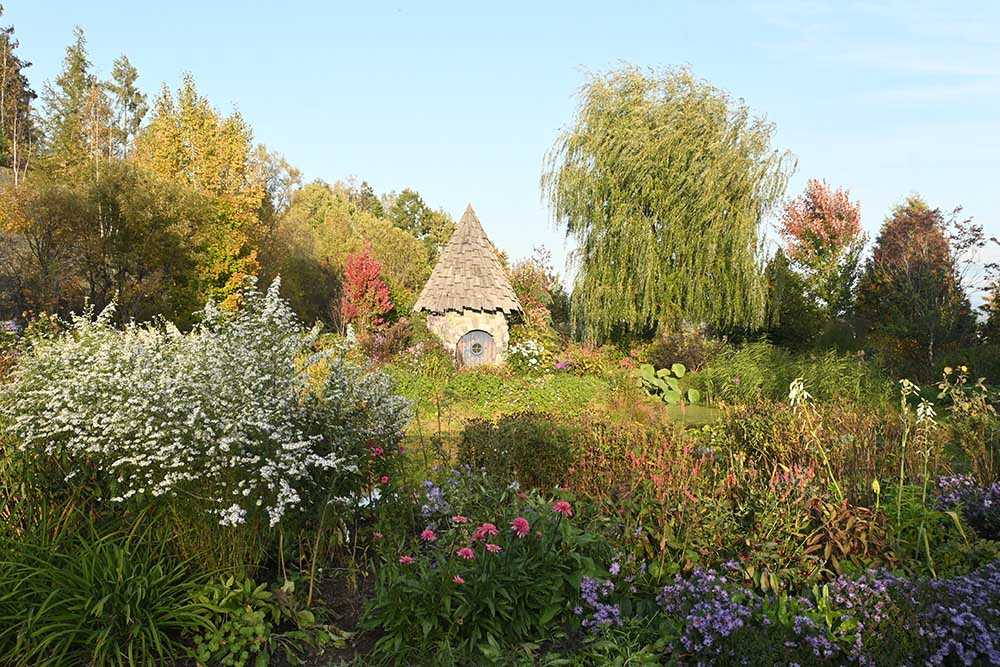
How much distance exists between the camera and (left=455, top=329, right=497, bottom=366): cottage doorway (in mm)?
17422

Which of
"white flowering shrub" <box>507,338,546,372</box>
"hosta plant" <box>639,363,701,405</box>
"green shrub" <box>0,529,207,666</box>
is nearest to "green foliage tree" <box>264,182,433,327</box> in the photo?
"white flowering shrub" <box>507,338,546,372</box>

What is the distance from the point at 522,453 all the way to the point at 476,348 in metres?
11.9

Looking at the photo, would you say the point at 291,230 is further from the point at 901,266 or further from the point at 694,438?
the point at 694,438

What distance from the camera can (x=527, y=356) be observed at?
16984mm

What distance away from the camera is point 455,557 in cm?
391

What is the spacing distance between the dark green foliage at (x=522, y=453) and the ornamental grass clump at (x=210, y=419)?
0.86 meters

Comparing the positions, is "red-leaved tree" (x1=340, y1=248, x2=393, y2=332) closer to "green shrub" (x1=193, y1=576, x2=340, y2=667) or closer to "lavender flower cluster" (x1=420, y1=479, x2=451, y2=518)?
"lavender flower cluster" (x1=420, y1=479, x2=451, y2=518)

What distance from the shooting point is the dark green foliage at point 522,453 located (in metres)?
5.50

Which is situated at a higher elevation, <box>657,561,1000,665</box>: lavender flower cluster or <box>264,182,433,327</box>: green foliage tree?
<box>264,182,433,327</box>: green foliage tree

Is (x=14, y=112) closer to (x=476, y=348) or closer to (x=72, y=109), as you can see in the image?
(x=72, y=109)

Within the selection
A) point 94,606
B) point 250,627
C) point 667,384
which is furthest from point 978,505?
point 667,384

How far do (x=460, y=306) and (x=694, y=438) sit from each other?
11.3 meters

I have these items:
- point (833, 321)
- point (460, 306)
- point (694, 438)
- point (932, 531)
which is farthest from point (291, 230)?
point (932, 531)

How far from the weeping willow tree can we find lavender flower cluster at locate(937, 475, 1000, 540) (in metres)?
12.5
